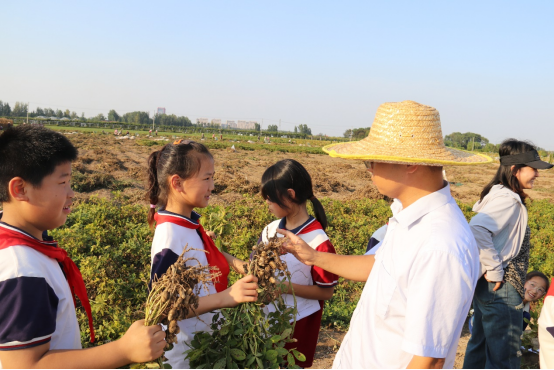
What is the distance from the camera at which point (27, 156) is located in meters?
1.51

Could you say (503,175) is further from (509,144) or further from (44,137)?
(44,137)

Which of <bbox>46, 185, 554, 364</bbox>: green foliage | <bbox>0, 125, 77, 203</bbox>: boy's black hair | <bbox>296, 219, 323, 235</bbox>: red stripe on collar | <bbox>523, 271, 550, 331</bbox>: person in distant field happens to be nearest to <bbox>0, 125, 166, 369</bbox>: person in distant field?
<bbox>0, 125, 77, 203</bbox>: boy's black hair

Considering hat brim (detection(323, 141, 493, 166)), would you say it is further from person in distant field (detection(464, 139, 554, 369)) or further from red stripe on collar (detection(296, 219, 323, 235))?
person in distant field (detection(464, 139, 554, 369))

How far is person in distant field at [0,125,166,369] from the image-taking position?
1277mm

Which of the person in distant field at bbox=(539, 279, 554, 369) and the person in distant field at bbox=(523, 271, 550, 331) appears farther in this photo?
the person in distant field at bbox=(523, 271, 550, 331)

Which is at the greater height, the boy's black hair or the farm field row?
the boy's black hair

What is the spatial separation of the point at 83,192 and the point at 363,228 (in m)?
7.69

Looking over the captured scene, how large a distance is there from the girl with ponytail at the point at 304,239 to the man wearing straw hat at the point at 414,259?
63 centimetres

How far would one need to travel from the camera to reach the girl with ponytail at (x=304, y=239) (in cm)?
238

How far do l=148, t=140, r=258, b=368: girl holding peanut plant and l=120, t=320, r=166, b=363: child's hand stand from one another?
34 cm

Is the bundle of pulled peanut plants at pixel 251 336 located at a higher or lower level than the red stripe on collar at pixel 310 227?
lower

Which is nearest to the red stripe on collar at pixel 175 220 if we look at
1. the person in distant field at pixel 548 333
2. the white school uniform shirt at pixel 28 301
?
the white school uniform shirt at pixel 28 301

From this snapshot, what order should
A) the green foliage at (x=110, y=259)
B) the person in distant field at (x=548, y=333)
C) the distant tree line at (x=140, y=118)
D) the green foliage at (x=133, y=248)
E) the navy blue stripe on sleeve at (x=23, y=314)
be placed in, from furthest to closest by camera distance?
the distant tree line at (x=140, y=118) < the green foliage at (x=110, y=259) < the green foliage at (x=133, y=248) < the person in distant field at (x=548, y=333) < the navy blue stripe on sleeve at (x=23, y=314)

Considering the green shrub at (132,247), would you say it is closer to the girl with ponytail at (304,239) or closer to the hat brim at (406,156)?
the girl with ponytail at (304,239)
